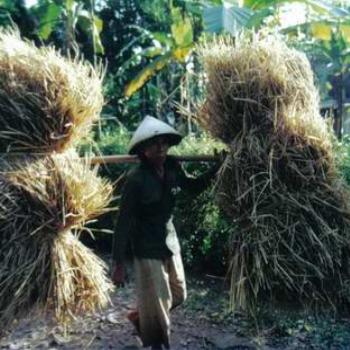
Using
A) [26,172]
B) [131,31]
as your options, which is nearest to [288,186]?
[26,172]

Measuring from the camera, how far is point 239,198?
2.79 m

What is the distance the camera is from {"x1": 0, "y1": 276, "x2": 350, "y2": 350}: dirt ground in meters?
3.67

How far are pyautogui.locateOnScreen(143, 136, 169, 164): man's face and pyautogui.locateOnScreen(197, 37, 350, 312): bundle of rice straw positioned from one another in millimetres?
402

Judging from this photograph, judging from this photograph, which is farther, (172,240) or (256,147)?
(172,240)

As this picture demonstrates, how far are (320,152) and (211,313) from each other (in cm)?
201

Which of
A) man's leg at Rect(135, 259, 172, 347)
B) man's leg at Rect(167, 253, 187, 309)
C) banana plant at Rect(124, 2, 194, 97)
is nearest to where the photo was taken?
man's leg at Rect(135, 259, 172, 347)

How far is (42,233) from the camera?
9.09ft

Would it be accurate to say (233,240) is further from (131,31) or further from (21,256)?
(131,31)

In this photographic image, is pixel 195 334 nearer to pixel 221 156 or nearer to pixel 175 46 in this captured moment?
pixel 221 156

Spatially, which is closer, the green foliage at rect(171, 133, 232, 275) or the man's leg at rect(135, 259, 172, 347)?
the man's leg at rect(135, 259, 172, 347)

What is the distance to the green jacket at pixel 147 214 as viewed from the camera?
9.82 ft

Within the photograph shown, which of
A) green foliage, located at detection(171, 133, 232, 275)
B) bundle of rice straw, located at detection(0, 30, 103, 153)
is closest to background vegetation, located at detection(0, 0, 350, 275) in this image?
green foliage, located at detection(171, 133, 232, 275)

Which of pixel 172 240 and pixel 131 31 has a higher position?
pixel 131 31

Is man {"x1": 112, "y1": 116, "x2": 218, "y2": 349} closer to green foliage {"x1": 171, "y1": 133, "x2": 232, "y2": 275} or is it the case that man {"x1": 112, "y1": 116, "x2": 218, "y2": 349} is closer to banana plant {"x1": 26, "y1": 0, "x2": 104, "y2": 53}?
green foliage {"x1": 171, "y1": 133, "x2": 232, "y2": 275}
